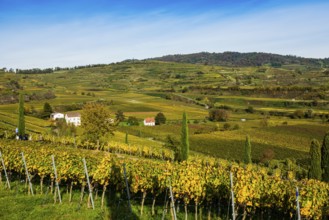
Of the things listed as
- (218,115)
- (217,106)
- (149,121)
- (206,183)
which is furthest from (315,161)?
(217,106)

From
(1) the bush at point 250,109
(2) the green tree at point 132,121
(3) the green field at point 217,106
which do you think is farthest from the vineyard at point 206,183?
(1) the bush at point 250,109

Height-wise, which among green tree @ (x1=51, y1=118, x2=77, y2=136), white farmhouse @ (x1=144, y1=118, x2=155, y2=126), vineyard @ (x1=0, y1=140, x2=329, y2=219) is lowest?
white farmhouse @ (x1=144, y1=118, x2=155, y2=126)

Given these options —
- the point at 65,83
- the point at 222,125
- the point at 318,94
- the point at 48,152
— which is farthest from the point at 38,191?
the point at 65,83

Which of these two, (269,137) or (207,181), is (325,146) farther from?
(269,137)

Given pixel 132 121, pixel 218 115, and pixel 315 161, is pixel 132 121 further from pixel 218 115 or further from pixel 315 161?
pixel 315 161

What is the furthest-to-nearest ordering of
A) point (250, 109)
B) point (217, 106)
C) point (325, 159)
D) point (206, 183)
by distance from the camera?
point (217, 106) → point (250, 109) → point (325, 159) → point (206, 183)

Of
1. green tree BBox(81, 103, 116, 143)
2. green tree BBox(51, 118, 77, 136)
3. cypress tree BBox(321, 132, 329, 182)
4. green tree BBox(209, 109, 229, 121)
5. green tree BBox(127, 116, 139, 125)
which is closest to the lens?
cypress tree BBox(321, 132, 329, 182)

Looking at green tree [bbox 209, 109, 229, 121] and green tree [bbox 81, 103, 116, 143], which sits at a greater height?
green tree [bbox 81, 103, 116, 143]

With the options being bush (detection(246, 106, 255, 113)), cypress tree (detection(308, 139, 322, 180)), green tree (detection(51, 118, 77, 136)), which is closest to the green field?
bush (detection(246, 106, 255, 113))

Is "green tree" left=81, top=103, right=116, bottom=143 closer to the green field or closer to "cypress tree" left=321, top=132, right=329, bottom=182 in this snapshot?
the green field

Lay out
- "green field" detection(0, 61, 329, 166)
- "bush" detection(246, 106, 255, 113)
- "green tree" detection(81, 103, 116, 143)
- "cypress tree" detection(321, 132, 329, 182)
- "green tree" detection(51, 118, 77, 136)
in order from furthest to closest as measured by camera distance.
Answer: "bush" detection(246, 106, 255, 113), "green field" detection(0, 61, 329, 166), "green tree" detection(51, 118, 77, 136), "green tree" detection(81, 103, 116, 143), "cypress tree" detection(321, 132, 329, 182)

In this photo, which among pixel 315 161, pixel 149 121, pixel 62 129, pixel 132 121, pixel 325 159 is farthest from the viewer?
pixel 149 121

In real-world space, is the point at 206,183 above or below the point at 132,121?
above

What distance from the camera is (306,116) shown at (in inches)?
4363
